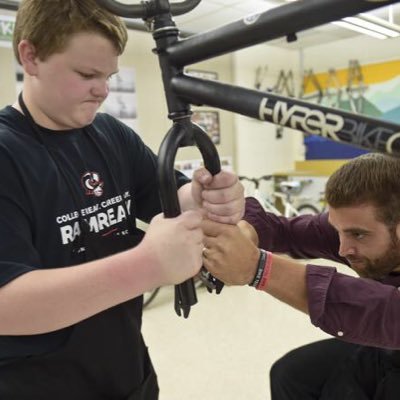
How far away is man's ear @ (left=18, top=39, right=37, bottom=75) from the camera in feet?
2.43

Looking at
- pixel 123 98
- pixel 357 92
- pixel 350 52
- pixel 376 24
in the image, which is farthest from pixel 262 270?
pixel 350 52

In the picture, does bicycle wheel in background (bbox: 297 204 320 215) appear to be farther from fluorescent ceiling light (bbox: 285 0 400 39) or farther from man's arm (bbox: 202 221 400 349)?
man's arm (bbox: 202 221 400 349)

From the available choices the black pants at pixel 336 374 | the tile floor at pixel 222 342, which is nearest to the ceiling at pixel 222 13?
the tile floor at pixel 222 342

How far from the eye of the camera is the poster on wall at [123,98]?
365 cm

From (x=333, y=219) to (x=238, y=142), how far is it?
3532mm

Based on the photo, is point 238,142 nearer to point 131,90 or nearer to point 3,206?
point 131,90

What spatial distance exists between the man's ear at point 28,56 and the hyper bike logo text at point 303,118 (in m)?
0.42

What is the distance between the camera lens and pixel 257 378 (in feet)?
7.47

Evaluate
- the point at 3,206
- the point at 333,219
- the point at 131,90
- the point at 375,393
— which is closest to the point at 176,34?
the point at 3,206

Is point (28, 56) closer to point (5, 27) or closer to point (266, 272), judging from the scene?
point (266, 272)

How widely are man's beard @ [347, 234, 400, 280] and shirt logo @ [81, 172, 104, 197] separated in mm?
803

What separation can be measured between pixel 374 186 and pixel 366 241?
0.17 metres

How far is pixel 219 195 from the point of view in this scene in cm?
79

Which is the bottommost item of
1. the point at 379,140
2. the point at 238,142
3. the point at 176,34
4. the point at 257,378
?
the point at 257,378
